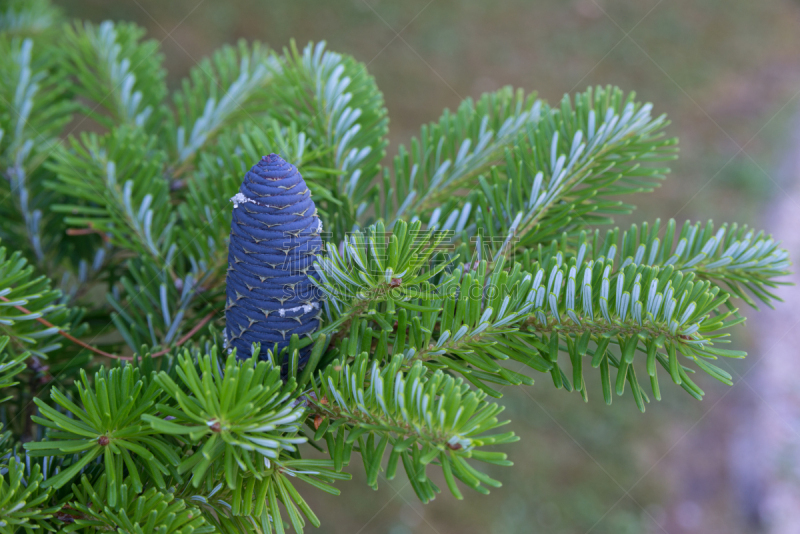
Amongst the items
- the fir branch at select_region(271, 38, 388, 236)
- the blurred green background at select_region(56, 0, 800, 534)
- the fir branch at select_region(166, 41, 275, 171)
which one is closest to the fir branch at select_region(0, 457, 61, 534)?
the fir branch at select_region(271, 38, 388, 236)

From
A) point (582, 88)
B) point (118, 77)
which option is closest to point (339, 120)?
point (118, 77)

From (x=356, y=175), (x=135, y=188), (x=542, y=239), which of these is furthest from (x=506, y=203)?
(x=135, y=188)

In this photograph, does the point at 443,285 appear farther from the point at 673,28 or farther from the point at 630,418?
the point at 673,28

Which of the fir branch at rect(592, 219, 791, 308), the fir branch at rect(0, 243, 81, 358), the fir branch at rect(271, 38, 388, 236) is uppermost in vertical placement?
the fir branch at rect(592, 219, 791, 308)

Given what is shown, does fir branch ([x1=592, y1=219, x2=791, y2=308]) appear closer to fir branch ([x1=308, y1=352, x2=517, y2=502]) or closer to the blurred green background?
fir branch ([x1=308, y1=352, x2=517, y2=502])

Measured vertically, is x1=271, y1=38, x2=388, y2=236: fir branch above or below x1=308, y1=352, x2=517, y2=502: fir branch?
above

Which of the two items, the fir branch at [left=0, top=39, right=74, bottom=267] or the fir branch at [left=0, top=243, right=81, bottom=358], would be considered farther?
the fir branch at [left=0, top=39, right=74, bottom=267]
